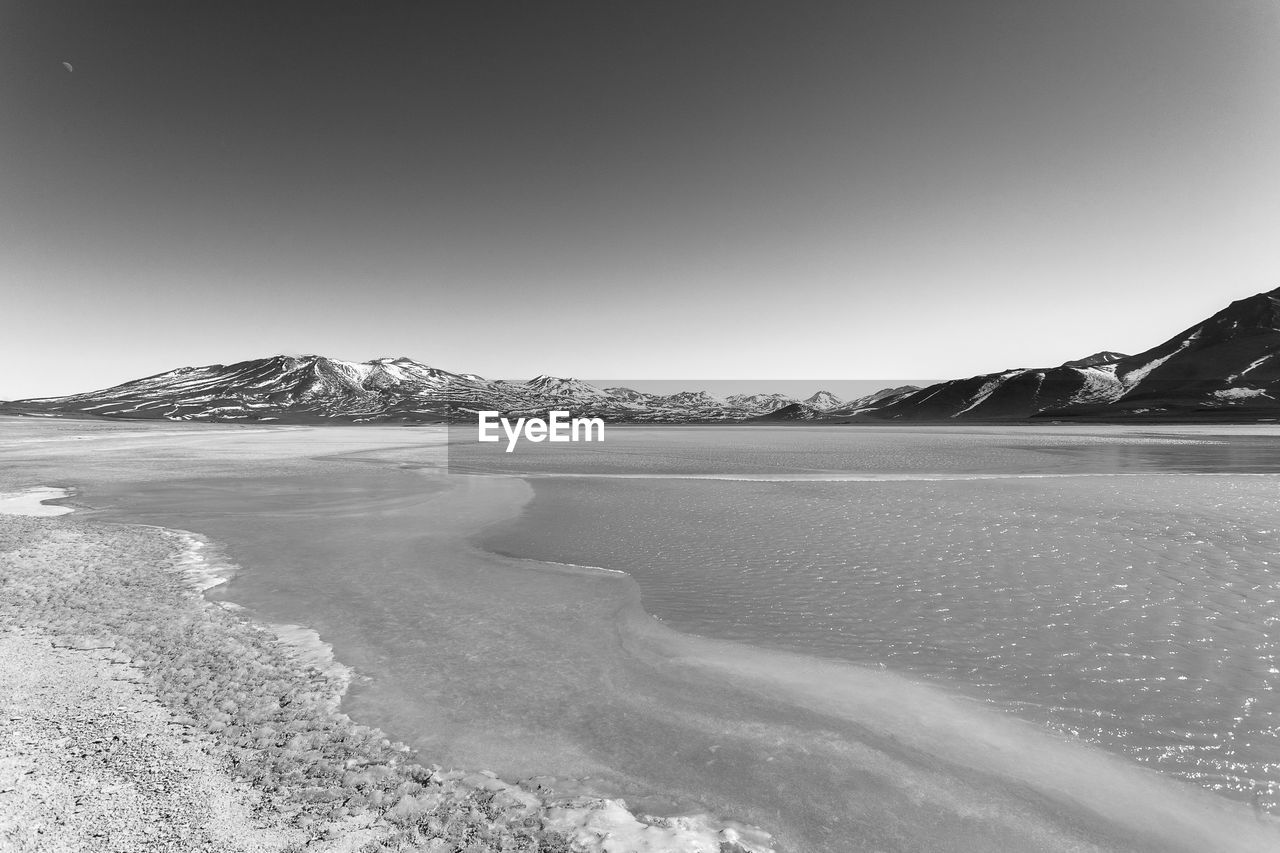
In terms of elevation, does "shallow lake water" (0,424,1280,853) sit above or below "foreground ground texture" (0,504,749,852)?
below

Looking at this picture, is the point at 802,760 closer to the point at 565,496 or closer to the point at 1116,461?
the point at 565,496

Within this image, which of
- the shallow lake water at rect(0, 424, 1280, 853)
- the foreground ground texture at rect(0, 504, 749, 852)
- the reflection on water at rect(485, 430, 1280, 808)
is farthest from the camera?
the reflection on water at rect(485, 430, 1280, 808)

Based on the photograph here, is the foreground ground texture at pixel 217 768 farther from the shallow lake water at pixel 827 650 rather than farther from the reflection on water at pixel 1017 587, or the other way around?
the reflection on water at pixel 1017 587

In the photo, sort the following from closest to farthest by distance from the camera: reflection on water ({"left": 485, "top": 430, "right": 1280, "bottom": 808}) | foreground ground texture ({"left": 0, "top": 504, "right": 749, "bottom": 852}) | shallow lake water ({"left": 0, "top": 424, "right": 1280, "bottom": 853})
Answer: foreground ground texture ({"left": 0, "top": 504, "right": 749, "bottom": 852}) → shallow lake water ({"left": 0, "top": 424, "right": 1280, "bottom": 853}) → reflection on water ({"left": 485, "top": 430, "right": 1280, "bottom": 808})

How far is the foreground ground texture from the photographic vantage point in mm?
4219

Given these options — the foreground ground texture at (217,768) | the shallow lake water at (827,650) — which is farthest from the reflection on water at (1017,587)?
the foreground ground texture at (217,768)

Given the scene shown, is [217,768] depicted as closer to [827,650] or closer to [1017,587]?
[827,650]

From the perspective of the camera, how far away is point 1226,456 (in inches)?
1478

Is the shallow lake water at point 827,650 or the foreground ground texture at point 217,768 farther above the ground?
the foreground ground texture at point 217,768

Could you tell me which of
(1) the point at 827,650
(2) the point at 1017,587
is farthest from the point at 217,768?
(2) the point at 1017,587

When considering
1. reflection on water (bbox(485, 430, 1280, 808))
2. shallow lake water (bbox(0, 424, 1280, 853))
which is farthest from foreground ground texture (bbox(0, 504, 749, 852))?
reflection on water (bbox(485, 430, 1280, 808))

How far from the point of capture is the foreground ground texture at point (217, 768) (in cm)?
422

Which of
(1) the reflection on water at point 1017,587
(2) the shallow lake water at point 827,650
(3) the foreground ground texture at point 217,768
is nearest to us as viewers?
(3) the foreground ground texture at point 217,768

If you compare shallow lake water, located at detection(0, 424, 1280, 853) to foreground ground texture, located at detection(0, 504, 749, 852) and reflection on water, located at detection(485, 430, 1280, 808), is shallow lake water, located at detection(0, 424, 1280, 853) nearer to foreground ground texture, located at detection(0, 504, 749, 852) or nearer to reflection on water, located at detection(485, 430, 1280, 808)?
reflection on water, located at detection(485, 430, 1280, 808)
